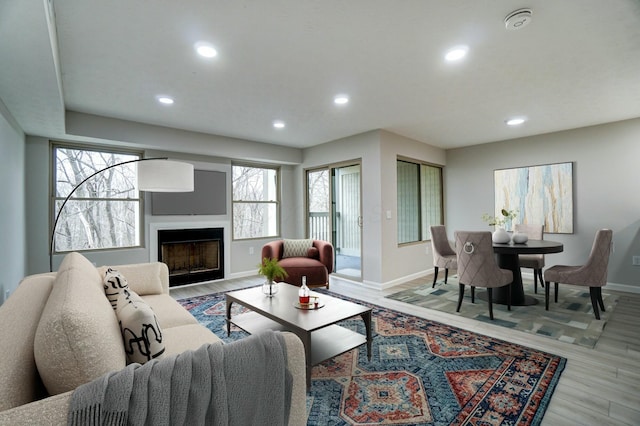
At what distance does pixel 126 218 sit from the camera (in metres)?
4.53

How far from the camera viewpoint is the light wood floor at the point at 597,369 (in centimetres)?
178

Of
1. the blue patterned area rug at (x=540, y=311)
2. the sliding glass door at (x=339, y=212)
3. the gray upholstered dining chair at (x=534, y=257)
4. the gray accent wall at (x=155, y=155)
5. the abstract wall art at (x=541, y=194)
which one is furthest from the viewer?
the sliding glass door at (x=339, y=212)

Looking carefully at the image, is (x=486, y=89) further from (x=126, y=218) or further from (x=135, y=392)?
(x=126, y=218)

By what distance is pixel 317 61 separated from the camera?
2586 millimetres

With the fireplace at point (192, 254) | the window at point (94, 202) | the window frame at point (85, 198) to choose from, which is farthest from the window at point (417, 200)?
the window at point (94, 202)

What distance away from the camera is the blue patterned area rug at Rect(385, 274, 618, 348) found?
2.92 m

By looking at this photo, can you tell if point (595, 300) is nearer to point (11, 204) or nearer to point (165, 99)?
point (165, 99)

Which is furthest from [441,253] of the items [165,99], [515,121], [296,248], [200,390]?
[200,390]

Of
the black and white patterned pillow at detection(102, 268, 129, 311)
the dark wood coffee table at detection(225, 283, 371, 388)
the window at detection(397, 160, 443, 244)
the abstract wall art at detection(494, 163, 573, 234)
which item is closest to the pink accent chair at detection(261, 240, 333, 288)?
the dark wood coffee table at detection(225, 283, 371, 388)

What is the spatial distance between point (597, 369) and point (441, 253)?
2.54 meters

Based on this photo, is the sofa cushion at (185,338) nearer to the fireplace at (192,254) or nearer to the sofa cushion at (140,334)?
the sofa cushion at (140,334)

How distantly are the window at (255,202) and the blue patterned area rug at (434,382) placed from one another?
2.97 meters

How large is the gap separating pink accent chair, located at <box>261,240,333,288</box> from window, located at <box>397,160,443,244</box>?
144 cm

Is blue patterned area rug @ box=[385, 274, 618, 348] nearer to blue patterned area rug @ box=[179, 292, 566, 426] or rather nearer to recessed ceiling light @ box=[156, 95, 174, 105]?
blue patterned area rug @ box=[179, 292, 566, 426]
